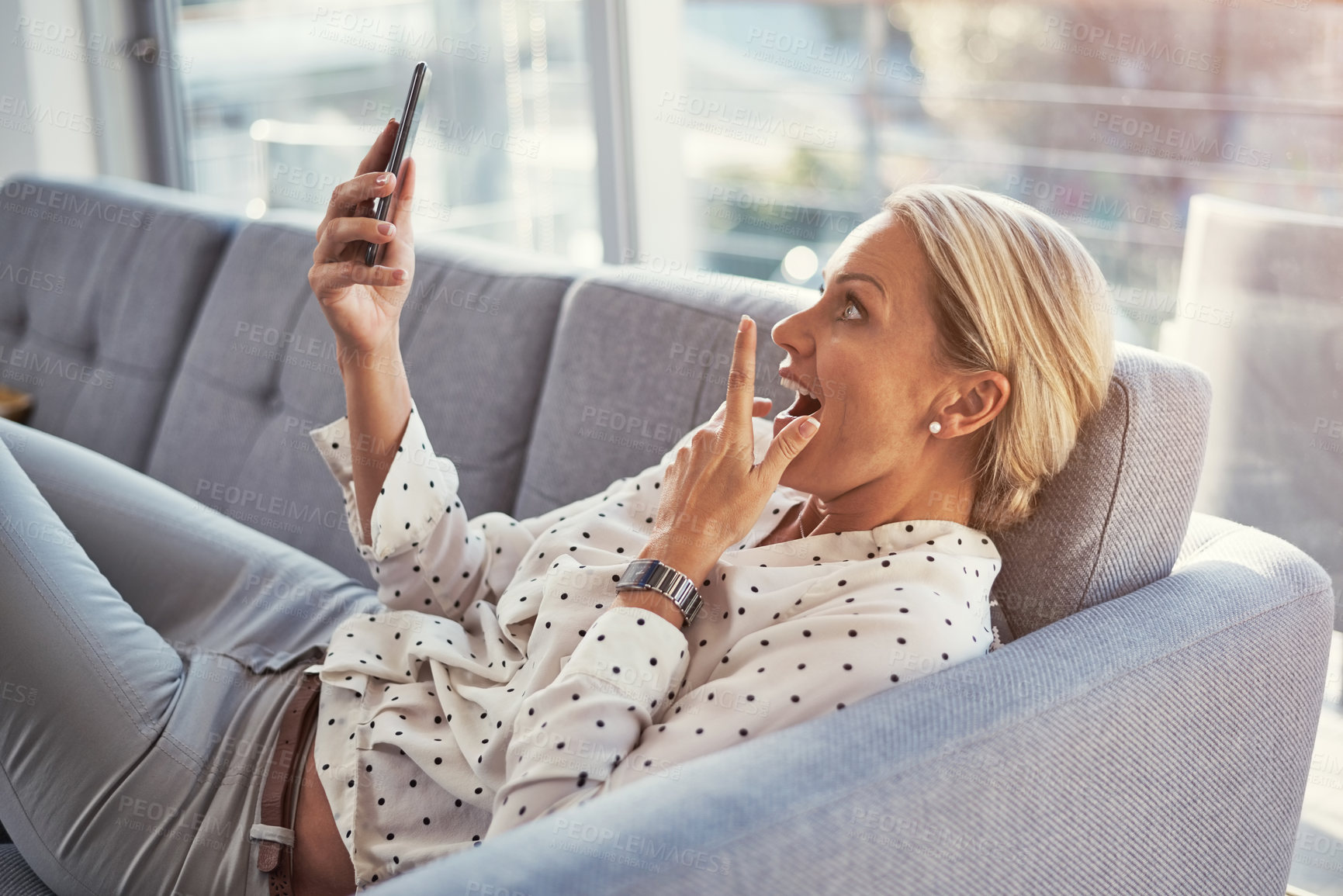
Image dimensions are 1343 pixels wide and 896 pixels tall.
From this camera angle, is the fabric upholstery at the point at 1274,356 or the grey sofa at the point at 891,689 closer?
the grey sofa at the point at 891,689

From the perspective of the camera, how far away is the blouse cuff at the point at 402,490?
4.40 ft

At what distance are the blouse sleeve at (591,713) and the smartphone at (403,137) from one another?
0.54 metres

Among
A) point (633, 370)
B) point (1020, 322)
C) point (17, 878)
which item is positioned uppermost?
Answer: point (1020, 322)

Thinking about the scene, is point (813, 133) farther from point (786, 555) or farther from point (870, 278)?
point (786, 555)

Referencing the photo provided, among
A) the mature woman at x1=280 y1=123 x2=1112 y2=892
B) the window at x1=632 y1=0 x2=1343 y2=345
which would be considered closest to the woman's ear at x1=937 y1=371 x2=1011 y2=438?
the mature woman at x1=280 y1=123 x2=1112 y2=892

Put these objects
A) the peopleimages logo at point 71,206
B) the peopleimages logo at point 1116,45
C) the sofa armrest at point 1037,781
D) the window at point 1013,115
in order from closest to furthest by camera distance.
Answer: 1. the sofa armrest at point 1037,781
2. the window at point 1013,115
3. the peopleimages logo at point 1116,45
4. the peopleimages logo at point 71,206

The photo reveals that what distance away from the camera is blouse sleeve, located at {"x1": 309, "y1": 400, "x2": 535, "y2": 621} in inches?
53.0

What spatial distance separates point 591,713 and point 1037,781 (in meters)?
0.37

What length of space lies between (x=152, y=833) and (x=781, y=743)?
0.71 metres

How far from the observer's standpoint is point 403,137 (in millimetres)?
1297

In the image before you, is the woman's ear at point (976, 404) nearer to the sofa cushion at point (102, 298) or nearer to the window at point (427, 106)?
the window at point (427, 106)

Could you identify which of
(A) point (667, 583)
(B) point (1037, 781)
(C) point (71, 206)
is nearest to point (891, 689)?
(B) point (1037, 781)

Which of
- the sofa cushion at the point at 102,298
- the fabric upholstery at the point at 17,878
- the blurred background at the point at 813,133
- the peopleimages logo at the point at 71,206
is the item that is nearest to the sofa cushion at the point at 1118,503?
the blurred background at the point at 813,133

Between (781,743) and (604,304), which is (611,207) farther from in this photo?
(781,743)
